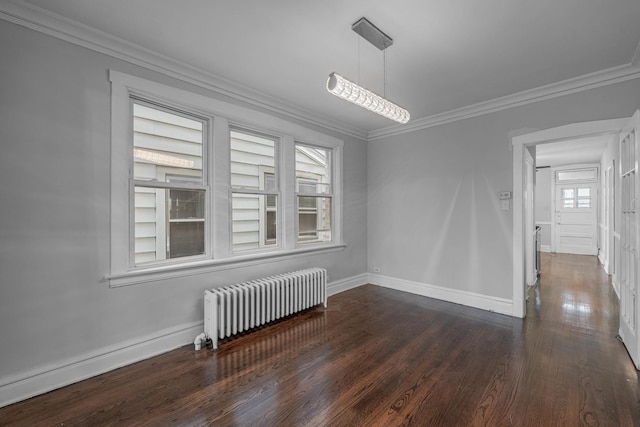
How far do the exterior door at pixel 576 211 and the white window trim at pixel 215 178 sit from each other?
7.58m

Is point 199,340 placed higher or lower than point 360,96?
lower

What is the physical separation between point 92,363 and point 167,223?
4.11 feet

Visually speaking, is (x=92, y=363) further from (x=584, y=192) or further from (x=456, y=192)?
(x=584, y=192)

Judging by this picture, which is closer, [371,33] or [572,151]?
[371,33]

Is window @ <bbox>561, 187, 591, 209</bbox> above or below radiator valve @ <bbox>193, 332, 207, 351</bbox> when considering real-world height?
above

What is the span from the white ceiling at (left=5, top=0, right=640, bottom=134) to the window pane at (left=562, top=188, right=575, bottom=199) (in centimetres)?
692

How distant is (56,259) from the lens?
2117mm

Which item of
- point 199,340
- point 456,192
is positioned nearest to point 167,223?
point 199,340

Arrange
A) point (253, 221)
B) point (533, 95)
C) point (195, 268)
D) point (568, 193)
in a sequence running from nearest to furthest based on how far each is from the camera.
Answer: point (195, 268)
point (533, 95)
point (253, 221)
point (568, 193)

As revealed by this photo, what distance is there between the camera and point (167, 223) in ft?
9.18

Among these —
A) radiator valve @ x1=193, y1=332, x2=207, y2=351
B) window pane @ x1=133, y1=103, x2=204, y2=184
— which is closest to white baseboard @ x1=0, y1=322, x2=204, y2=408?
radiator valve @ x1=193, y1=332, x2=207, y2=351

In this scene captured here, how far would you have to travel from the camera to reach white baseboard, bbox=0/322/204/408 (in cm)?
197

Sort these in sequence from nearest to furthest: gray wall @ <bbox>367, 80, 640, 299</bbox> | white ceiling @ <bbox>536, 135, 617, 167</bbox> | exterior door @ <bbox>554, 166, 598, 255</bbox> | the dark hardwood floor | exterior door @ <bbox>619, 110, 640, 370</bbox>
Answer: the dark hardwood floor → exterior door @ <bbox>619, 110, 640, 370</bbox> → gray wall @ <bbox>367, 80, 640, 299</bbox> → white ceiling @ <bbox>536, 135, 617, 167</bbox> → exterior door @ <bbox>554, 166, 598, 255</bbox>

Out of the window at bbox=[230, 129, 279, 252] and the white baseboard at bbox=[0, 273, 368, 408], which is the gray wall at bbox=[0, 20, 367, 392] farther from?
the window at bbox=[230, 129, 279, 252]
